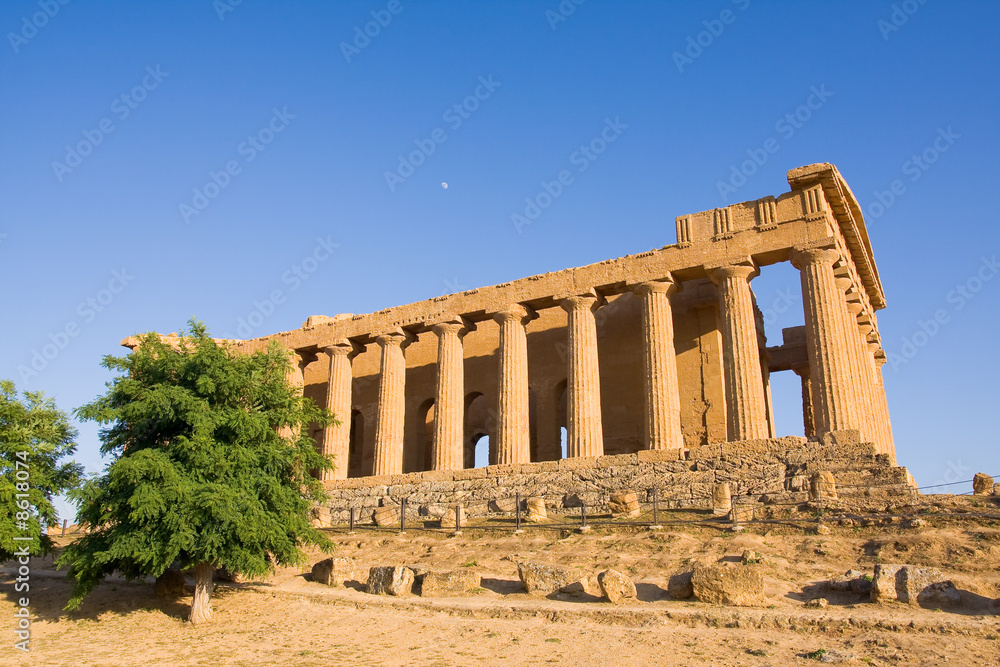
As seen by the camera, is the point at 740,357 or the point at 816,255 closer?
the point at 816,255

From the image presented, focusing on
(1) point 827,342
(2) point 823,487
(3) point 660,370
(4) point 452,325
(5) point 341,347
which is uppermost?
(4) point 452,325

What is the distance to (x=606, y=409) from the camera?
106ft

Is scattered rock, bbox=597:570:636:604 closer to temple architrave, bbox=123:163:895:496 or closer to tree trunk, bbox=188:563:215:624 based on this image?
tree trunk, bbox=188:563:215:624

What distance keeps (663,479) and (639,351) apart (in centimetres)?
955

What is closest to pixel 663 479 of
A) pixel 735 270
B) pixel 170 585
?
pixel 735 270

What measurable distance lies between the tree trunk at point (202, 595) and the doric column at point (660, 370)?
13.2m

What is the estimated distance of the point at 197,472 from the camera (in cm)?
1670

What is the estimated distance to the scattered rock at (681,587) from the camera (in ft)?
47.7

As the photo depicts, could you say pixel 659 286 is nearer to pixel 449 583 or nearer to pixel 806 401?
pixel 806 401

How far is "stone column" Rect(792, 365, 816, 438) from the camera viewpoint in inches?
1310

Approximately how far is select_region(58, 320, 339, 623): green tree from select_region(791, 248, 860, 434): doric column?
13.4m

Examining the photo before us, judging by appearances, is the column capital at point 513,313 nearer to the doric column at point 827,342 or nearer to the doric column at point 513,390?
the doric column at point 513,390

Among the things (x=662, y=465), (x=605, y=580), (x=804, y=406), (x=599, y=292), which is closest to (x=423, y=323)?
(x=599, y=292)

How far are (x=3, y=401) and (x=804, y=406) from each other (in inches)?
1072
